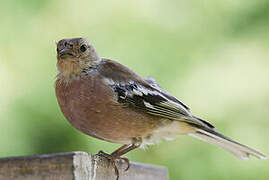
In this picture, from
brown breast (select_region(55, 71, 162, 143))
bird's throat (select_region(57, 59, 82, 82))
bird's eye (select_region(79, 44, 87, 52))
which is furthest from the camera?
bird's eye (select_region(79, 44, 87, 52))

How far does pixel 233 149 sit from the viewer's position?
402 cm

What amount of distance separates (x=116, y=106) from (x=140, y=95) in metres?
0.34

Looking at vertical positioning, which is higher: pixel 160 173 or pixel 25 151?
pixel 25 151

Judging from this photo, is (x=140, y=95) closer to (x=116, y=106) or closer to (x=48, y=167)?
(x=116, y=106)

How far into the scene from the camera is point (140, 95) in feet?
12.3

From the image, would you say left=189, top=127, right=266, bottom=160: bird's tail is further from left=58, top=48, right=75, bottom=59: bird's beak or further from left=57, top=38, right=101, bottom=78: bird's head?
left=58, top=48, right=75, bottom=59: bird's beak

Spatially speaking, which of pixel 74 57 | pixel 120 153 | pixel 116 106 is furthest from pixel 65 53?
pixel 120 153

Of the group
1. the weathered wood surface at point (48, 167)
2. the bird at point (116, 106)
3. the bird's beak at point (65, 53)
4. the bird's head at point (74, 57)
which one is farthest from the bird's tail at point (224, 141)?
the weathered wood surface at point (48, 167)

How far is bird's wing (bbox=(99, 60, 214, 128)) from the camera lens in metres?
3.63

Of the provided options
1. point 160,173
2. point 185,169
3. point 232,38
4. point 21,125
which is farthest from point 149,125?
point 232,38

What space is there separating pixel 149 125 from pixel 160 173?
1.17ft

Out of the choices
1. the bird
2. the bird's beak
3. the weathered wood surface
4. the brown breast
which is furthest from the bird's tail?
the weathered wood surface

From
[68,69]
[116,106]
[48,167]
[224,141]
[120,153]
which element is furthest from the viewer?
[224,141]

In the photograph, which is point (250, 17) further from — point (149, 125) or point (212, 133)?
point (149, 125)
